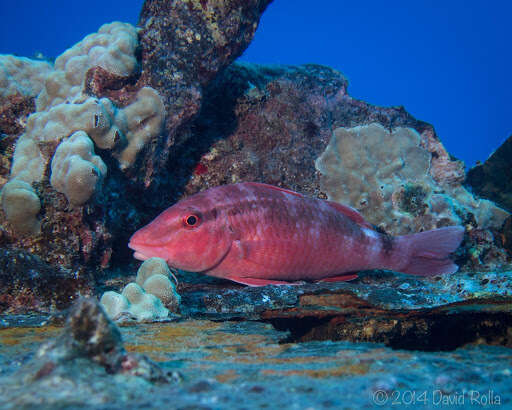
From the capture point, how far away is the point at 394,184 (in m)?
5.25

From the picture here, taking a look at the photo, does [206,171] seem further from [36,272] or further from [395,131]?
[395,131]

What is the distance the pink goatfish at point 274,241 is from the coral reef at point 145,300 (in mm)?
791

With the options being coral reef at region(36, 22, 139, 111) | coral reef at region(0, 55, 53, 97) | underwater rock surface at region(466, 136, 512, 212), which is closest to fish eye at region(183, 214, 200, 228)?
coral reef at region(36, 22, 139, 111)

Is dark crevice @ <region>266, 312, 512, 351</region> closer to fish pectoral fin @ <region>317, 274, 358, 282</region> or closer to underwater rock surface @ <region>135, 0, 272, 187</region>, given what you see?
fish pectoral fin @ <region>317, 274, 358, 282</region>

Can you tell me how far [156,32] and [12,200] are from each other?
268 cm

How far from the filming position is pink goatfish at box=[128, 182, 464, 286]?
3418 mm

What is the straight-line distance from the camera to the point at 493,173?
623 cm

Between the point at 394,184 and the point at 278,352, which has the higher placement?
the point at 394,184

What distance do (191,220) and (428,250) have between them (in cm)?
283

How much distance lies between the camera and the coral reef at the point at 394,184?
16.5 feet

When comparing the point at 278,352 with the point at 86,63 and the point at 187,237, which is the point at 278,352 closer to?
the point at 187,237

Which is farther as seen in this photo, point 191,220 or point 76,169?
point 191,220

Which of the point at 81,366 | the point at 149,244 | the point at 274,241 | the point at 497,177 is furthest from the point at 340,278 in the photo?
the point at 497,177

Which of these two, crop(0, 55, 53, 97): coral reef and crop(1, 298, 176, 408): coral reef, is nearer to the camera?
crop(1, 298, 176, 408): coral reef
